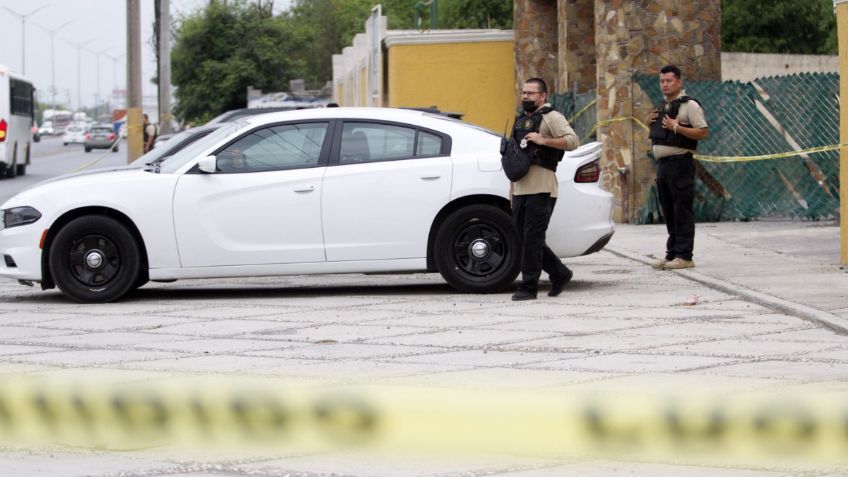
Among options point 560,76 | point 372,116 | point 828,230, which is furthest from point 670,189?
point 560,76

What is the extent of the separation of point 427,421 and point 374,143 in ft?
17.0

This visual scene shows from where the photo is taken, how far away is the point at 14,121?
40781 millimetres

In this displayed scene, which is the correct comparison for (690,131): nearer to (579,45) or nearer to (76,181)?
(76,181)

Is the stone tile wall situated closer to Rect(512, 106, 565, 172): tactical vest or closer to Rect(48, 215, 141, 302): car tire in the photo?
Rect(512, 106, 565, 172): tactical vest

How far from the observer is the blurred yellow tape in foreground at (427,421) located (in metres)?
5.88

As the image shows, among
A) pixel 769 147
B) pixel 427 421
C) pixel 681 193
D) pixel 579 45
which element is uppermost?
pixel 579 45

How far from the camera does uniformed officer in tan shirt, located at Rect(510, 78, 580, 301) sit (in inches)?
421

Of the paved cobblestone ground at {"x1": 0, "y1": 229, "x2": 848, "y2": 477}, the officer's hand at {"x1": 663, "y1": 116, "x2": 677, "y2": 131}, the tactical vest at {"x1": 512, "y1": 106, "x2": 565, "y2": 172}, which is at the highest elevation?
the officer's hand at {"x1": 663, "y1": 116, "x2": 677, "y2": 131}

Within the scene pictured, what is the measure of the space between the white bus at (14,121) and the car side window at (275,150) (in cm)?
2884

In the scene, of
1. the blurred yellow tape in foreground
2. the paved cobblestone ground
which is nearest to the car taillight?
the paved cobblestone ground

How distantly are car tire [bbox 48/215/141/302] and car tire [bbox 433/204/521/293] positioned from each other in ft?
7.95

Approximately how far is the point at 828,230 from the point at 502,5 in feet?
102

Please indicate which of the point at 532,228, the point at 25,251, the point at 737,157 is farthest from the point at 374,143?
the point at 737,157

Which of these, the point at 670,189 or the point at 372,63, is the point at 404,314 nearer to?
the point at 670,189
